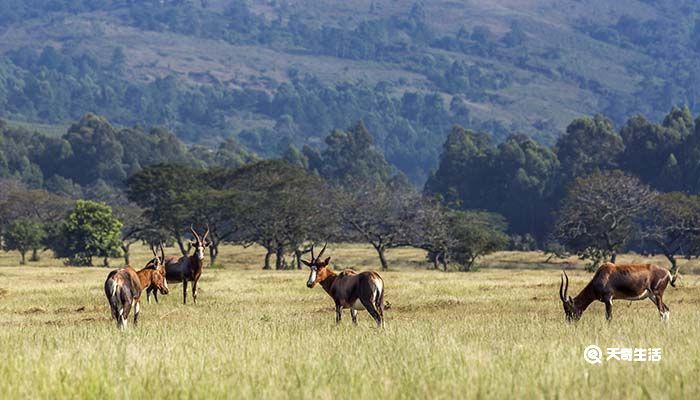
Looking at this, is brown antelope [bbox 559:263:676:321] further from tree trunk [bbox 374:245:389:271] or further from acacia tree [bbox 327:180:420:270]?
acacia tree [bbox 327:180:420:270]

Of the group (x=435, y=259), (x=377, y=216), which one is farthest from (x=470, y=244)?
(x=377, y=216)

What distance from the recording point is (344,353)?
16.3m

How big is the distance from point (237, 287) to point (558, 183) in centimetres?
12036

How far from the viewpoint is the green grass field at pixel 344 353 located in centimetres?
1227

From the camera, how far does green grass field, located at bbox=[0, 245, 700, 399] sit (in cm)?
1227

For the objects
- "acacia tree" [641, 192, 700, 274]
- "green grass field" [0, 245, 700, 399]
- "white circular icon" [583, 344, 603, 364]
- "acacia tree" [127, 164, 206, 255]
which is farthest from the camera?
"acacia tree" [127, 164, 206, 255]

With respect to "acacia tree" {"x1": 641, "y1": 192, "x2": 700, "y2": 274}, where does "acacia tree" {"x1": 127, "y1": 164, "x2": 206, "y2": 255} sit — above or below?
below

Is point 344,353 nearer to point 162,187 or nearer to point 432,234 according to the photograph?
point 432,234

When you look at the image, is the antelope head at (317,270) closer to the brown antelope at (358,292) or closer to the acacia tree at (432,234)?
the brown antelope at (358,292)

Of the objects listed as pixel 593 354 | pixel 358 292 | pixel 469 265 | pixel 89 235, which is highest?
pixel 593 354

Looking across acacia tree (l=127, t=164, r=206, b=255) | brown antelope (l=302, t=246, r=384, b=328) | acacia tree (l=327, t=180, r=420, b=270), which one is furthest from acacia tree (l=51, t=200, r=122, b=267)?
brown antelope (l=302, t=246, r=384, b=328)

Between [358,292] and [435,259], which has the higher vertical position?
[358,292]

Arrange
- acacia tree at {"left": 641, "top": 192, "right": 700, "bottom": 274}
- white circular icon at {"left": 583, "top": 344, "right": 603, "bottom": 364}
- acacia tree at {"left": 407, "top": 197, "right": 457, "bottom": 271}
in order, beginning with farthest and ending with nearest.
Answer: acacia tree at {"left": 641, "top": 192, "right": 700, "bottom": 274}, acacia tree at {"left": 407, "top": 197, "right": 457, "bottom": 271}, white circular icon at {"left": 583, "top": 344, "right": 603, "bottom": 364}

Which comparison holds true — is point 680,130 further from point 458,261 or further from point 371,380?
point 371,380
